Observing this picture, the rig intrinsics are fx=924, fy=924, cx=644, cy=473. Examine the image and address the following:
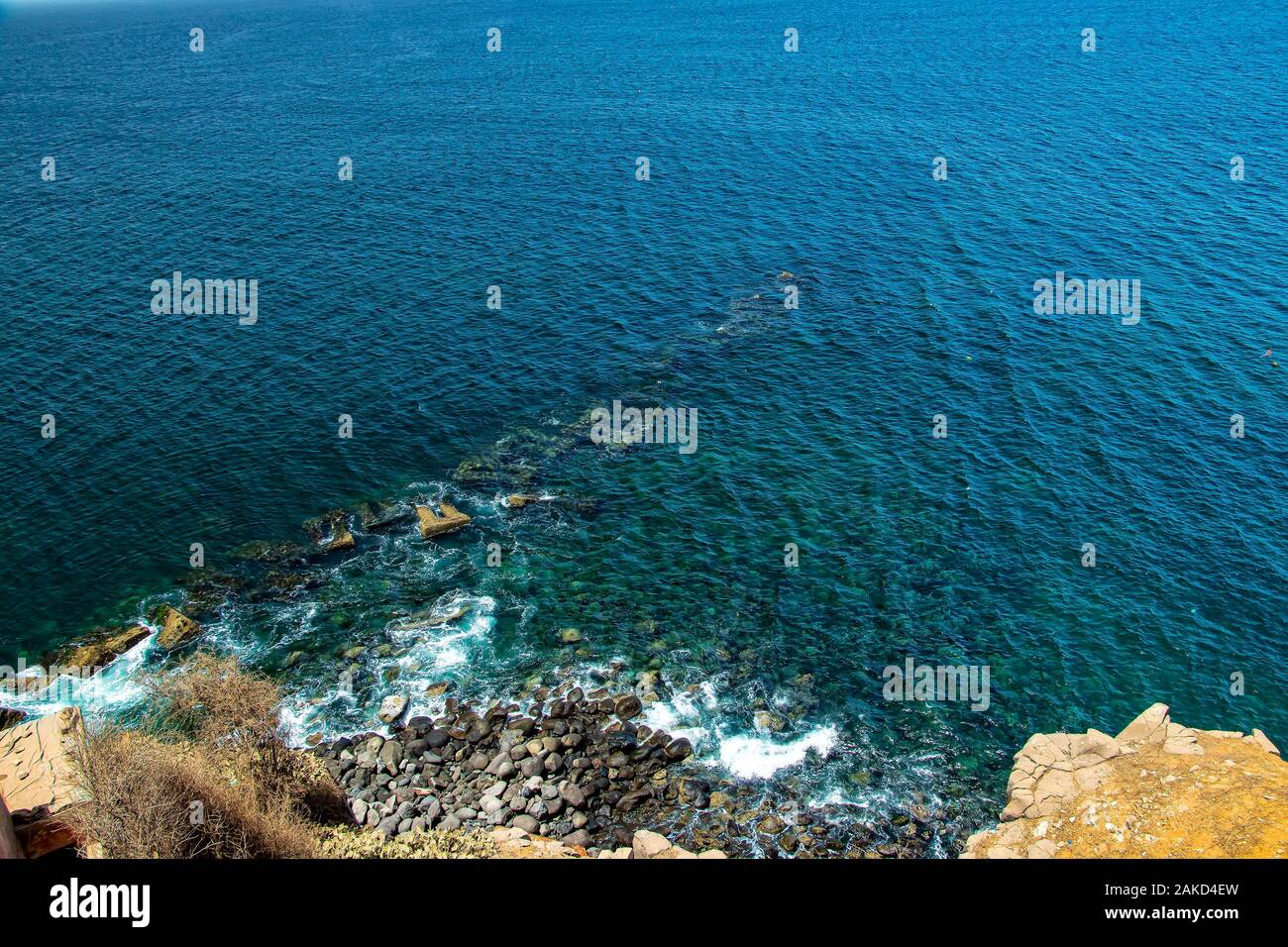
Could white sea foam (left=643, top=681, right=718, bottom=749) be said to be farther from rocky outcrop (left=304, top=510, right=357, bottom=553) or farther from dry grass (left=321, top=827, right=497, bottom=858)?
rocky outcrop (left=304, top=510, right=357, bottom=553)

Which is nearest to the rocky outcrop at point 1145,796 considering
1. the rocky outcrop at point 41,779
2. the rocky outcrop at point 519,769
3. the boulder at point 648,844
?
the boulder at point 648,844

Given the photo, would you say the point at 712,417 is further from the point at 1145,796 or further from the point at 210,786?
the point at 210,786

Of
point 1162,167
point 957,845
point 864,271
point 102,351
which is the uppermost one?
point 1162,167

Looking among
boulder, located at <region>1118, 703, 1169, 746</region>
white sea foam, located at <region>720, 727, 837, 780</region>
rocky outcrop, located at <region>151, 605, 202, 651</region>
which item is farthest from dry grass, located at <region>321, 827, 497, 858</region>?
boulder, located at <region>1118, 703, 1169, 746</region>

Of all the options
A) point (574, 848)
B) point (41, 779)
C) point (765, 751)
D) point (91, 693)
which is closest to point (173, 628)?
point (91, 693)
